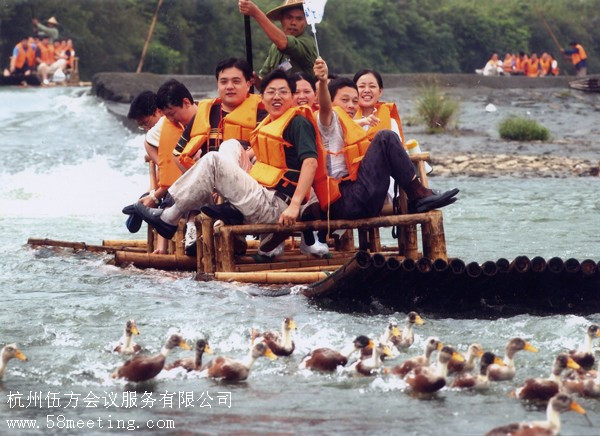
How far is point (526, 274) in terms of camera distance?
906 cm

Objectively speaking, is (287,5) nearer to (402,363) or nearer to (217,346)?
(217,346)

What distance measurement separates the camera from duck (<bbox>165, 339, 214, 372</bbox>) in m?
8.16

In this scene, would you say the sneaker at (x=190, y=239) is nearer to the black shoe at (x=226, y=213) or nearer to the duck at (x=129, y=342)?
the black shoe at (x=226, y=213)

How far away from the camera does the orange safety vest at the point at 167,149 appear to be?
11102 millimetres

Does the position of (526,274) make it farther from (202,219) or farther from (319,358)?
(202,219)

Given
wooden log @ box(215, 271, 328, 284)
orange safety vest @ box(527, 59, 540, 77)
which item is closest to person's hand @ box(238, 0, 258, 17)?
wooden log @ box(215, 271, 328, 284)

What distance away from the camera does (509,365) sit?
7863 millimetres

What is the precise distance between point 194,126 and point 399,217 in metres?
1.88

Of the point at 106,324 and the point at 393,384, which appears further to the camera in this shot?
the point at 106,324

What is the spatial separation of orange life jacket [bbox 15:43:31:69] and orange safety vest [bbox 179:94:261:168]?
2730 centimetres

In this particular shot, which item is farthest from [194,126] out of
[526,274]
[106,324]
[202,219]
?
[526,274]

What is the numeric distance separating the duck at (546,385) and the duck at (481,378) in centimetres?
22

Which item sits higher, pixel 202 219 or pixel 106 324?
pixel 202 219

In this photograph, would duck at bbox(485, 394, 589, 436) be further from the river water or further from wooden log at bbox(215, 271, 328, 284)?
→ wooden log at bbox(215, 271, 328, 284)
